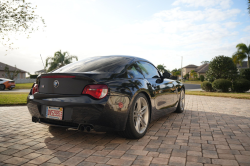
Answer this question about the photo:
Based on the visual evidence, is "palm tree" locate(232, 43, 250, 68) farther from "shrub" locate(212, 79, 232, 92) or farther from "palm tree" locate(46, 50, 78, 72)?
"palm tree" locate(46, 50, 78, 72)

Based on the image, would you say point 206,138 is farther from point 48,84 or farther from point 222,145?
point 48,84

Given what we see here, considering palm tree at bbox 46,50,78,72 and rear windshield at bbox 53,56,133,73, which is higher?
palm tree at bbox 46,50,78,72

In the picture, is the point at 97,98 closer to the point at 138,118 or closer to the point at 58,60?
the point at 138,118

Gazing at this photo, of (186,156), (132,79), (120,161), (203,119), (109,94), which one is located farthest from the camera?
(203,119)

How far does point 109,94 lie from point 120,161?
2.97 ft

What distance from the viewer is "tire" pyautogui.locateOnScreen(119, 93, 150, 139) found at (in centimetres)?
314

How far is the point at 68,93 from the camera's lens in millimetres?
2904

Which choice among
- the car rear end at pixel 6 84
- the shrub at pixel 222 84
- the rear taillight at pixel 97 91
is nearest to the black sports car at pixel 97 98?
the rear taillight at pixel 97 91

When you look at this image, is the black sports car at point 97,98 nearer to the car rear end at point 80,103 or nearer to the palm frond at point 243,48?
the car rear end at point 80,103

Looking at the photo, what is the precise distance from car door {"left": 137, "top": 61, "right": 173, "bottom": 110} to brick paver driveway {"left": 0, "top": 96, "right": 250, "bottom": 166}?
55cm

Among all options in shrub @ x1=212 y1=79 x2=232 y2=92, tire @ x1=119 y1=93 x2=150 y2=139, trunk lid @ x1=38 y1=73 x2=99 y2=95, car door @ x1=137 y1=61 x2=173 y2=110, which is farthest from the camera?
shrub @ x1=212 y1=79 x2=232 y2=92

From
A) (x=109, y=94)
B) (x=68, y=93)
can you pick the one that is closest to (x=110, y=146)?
(x=109, y=94)

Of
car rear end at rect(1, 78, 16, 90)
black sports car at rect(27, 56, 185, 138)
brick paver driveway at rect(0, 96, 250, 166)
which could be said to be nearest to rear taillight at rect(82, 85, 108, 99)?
black sports car at rect(27, 56, 185, 138)

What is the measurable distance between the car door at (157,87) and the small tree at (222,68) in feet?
45.4
